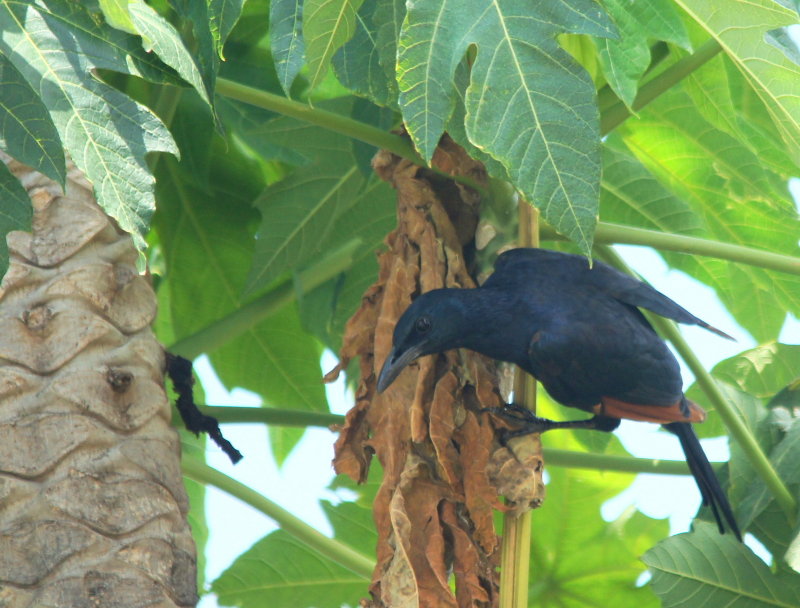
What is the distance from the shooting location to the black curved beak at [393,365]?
2.07 m

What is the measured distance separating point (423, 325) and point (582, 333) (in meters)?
0.43

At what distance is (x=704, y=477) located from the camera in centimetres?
249

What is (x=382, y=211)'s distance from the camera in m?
2.72

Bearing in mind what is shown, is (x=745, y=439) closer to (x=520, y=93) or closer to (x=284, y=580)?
(x=520, y=93)

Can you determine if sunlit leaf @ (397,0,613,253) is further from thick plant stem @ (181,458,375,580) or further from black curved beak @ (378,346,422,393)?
thick plant stem @ (181,458,375,580)

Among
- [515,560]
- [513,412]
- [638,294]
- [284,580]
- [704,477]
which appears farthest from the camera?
[284,580]

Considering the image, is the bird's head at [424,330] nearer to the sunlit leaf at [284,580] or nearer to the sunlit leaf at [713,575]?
the sunlit leaf at [713,575]

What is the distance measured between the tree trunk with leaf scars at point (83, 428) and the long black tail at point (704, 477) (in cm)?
117

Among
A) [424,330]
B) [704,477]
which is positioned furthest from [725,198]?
[424,330]

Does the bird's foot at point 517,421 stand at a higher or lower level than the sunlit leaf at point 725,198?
lower

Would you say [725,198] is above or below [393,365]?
above

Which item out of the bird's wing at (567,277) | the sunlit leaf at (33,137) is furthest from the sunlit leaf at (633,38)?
the sunlit leaf at (33,137)

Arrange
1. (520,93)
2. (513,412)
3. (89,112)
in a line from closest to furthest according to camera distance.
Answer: (520,93) → (89,112) → (513,412)

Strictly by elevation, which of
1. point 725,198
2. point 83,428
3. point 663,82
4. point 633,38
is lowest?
point 83,428
